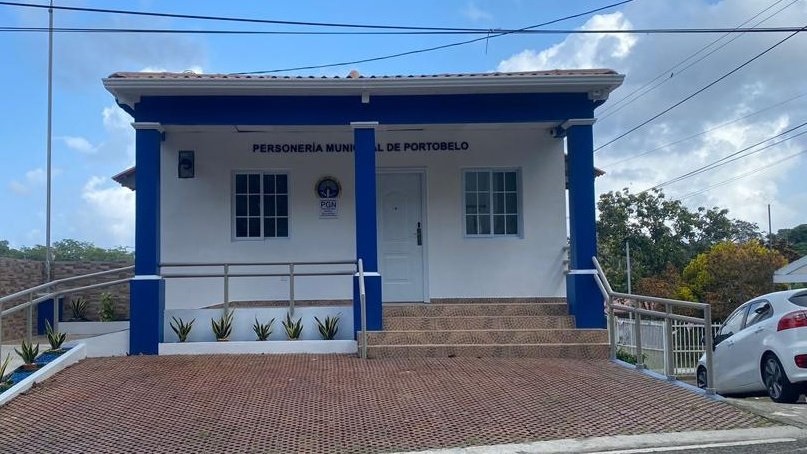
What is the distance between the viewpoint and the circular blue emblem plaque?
44.0ft

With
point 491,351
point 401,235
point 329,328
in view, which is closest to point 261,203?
point 401,235

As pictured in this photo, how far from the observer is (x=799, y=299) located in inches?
374

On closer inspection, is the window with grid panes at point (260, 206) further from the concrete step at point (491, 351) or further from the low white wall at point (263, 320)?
the concrete step at point (491, 351)

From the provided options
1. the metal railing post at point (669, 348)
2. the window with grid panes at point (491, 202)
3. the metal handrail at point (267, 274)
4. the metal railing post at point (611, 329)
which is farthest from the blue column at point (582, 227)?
the metal handrail at point (267, 274)

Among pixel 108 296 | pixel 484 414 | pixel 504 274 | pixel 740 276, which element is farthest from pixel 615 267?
pixel 484 414

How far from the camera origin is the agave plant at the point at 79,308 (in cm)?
1471

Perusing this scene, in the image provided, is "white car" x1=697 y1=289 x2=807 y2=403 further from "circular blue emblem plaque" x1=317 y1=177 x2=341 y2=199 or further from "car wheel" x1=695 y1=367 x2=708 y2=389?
"circular blue emblem plaque" x1=317 y1=177 x2=341 y2=199

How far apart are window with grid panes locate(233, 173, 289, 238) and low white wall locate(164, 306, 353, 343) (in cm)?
211

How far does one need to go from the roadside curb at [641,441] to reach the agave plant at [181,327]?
6.01 metres

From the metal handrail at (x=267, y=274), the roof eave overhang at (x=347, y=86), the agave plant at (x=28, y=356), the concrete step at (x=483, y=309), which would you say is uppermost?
the roof eave overhang at (x=347, y=86)

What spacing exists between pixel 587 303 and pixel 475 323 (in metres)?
1.73

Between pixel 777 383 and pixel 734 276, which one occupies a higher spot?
pixel 734 276

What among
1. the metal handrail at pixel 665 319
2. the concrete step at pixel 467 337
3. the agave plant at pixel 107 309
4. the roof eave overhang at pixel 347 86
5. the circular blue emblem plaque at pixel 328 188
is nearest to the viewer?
the metal handrail at pixel 665 319

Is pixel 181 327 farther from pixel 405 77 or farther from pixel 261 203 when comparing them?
pixel 405 77
